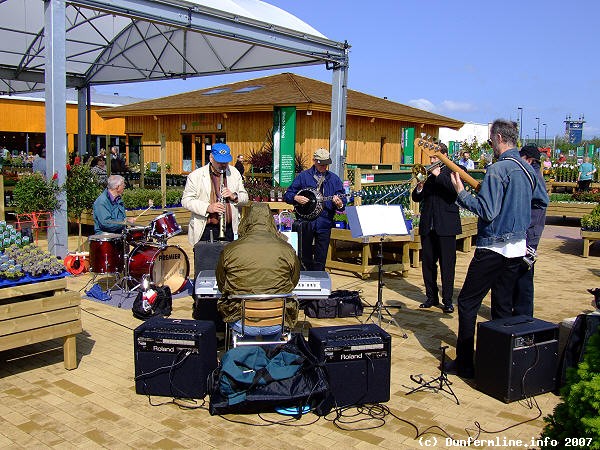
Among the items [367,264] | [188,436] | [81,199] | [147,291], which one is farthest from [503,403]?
[81,199]

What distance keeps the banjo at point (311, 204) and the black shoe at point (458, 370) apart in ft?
9.22

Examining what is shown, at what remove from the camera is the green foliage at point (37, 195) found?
8562 mm

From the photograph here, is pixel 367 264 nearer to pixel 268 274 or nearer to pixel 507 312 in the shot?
pixel 507 312

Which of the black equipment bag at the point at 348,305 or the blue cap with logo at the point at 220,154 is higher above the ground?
the blue cap with logo at the point at 220,154

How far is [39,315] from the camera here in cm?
491

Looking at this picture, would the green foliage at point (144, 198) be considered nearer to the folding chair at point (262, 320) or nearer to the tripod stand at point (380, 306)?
the tripod stand at point (380, 306)

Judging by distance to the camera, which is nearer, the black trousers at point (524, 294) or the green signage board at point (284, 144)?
the black trousers at point (524, 294)

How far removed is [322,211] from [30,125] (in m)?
27.0

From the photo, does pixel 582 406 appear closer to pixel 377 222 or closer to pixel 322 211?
pixel 377 222

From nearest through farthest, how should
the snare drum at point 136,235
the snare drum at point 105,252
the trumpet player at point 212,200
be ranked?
the trumpet player at point 212,200 → the snare drum at point 105,252 → the snare drum at point 136,235

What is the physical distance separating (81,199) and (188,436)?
251 inches

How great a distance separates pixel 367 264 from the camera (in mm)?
9133

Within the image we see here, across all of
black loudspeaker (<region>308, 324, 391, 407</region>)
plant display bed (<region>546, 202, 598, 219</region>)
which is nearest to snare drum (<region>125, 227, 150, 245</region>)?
black loudspeaker (<region>308, 324, 391, 407</region>)

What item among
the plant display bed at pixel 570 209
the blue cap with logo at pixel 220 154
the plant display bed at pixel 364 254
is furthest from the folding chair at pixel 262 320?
the plant display bed at pixel 570 209
